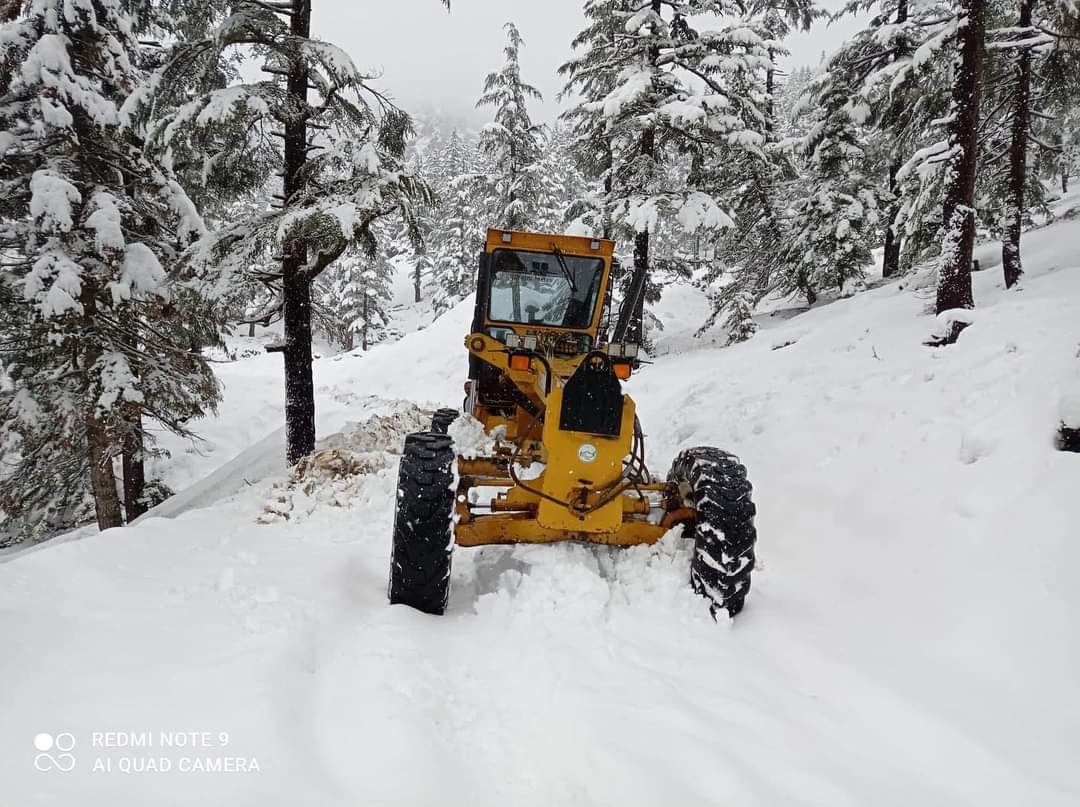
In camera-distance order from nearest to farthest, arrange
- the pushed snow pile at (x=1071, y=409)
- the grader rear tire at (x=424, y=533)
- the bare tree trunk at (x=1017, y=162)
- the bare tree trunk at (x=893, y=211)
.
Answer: the grader rear tire at (x=424, y=533) → the pushed snow pile at (x=1071, y=409) → the bare tree trunk at (x=1017, y=162) → the bare tree trunk at (x=893, y=211)

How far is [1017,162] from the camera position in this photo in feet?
39.1

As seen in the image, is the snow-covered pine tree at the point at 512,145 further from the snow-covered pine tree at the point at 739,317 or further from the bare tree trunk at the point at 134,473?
the bare tree trunk at the point at 134,473

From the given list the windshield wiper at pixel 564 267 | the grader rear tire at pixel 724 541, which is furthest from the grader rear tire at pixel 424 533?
the windshield wiper at pixel 564 267

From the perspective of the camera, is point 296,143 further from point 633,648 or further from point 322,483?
point 633,648

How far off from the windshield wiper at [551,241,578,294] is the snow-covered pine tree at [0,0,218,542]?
16.1 feet

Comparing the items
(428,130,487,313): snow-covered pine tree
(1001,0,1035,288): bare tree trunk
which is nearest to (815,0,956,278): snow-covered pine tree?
(1001,0,1035,288): bare tree trunk

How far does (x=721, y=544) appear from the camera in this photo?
4234mm

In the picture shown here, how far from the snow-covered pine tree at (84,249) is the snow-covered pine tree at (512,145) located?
1818 centimetres

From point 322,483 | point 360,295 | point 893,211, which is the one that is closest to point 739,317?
point 893,211

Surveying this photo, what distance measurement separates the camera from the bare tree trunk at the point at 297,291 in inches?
321

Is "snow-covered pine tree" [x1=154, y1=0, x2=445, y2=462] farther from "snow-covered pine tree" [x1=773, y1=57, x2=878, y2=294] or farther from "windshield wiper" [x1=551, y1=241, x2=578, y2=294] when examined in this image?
"snow-covered pine tree" [x1=773, y1=57, x2=878, y2=294]

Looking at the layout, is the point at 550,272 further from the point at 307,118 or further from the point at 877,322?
the point at 877,322

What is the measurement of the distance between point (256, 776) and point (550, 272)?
592 cm

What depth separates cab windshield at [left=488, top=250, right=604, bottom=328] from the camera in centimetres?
718
